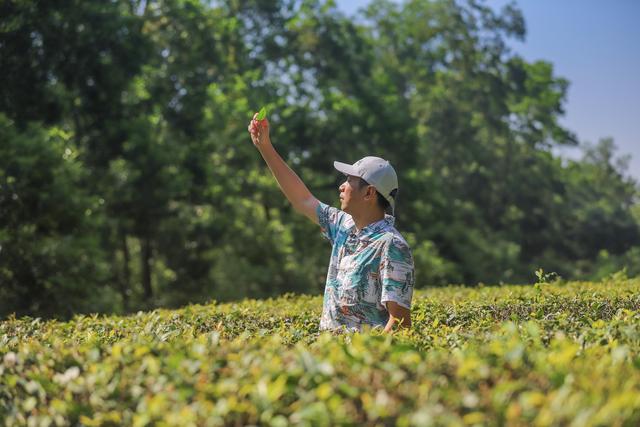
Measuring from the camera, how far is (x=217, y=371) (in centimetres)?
317

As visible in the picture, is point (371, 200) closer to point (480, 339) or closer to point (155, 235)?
point (480, 339)

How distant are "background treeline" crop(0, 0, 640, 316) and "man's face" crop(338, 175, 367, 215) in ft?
37.7

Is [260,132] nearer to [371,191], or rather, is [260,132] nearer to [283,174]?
[283,174]

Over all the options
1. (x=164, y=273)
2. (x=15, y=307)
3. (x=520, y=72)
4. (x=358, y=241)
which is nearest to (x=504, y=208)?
(x=520, y=72)

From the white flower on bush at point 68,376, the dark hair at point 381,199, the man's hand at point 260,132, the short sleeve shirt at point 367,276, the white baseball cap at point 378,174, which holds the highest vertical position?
the man's hand at point 260,132

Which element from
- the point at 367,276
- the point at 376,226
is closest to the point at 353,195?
the point at 376,226

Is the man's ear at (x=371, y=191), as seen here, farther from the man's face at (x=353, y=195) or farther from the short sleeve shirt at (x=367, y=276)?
the short sleeve shirt at (x=367, y=276)

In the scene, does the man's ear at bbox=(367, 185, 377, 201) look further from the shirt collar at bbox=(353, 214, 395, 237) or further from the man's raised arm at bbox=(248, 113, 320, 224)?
the man's raised arm at bbox=(248, 113, 320, 224)

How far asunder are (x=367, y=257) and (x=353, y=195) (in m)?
0.40

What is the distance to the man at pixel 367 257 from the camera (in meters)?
4.77

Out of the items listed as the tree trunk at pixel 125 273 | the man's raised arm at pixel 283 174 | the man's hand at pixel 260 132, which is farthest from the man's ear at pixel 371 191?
the tree trunk at pixel 125 273

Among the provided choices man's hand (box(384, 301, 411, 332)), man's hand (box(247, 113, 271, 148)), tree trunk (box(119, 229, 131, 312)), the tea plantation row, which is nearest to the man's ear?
man's hand (box(384, 301, 411, 332))

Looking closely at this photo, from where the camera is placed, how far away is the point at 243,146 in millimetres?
27766

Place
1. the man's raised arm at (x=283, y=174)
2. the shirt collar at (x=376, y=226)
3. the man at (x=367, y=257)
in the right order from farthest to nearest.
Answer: the man's raised arm at (x=283, y=174) < the shirt collar at (x=376, y=226) < the man at (x=367, y=257)
